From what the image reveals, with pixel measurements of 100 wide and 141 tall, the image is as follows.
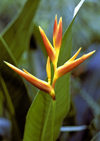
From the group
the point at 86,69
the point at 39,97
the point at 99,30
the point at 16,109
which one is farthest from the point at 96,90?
the point at 99,30

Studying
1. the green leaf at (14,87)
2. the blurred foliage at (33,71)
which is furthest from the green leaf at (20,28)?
the green leaf at (14,87)

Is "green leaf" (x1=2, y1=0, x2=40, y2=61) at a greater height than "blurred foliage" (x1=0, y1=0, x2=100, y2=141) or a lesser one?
greater

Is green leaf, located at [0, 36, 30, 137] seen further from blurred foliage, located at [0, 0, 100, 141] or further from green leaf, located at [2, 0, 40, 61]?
green leaf, located at [2, 0, 40, 61]

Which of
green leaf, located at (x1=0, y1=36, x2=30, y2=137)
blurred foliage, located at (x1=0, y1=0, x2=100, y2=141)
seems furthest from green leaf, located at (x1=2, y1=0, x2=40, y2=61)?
green leaf, located at (x1=0, y1=36, x2=30, y2=137)

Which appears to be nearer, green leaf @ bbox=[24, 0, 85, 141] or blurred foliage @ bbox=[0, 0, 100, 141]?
green leaf @ bbox=[24, 0, 85, 141]

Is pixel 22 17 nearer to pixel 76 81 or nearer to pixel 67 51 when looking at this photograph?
pixel 67 51

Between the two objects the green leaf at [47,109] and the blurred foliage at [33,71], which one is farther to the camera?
the blurred foliage at [33,71]

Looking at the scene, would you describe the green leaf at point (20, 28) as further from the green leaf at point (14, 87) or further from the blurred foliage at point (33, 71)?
the green leaf at point (14, 87)

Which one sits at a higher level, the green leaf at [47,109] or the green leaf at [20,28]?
the green leaf at [20,28]
